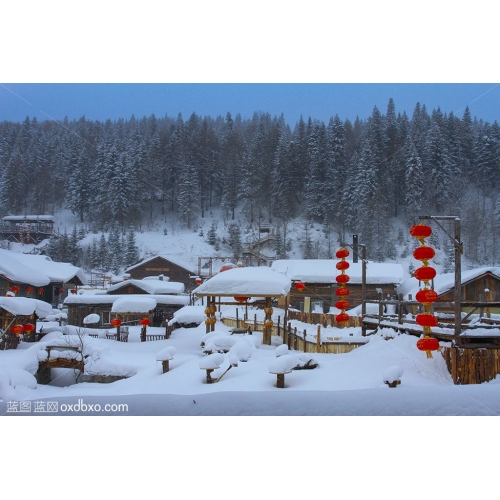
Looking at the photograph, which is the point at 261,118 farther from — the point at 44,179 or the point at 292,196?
the point at 44,179

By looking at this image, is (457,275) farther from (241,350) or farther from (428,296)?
(241,350)

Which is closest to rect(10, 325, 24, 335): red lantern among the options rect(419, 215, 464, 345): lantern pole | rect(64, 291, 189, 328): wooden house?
rect(64, 291, 189, 328): wooden house

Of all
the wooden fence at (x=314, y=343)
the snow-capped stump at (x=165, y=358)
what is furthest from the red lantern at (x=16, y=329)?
the wooden fence at (x=314, y=343)

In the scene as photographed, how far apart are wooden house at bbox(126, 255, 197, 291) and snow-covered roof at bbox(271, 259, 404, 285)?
1.67m

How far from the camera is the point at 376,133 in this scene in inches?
257

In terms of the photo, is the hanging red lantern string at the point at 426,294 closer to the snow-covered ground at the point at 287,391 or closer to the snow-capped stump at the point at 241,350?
the snow-covered ground at the point at 287,391

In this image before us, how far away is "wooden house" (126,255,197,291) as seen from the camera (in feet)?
24.6

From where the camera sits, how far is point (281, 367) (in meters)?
5.30

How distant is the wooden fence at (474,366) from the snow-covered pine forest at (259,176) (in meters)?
1.39

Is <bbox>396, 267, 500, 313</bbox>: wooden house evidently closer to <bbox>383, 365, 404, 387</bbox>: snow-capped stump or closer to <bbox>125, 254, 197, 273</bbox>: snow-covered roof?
<bbox>383, 365, 404, 387</bbox>: snow-capped stump

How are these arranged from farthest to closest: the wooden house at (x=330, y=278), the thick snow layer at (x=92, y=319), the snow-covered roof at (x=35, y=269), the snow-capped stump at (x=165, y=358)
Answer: the thick snow layer at (x=92, y=319) < the wooden house at (x=330, y=278) < the snow-covered roof at (x=35, y=269) < the snow-capped stump at (x=165, y=358)

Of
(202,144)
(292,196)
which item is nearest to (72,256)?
(202,144)

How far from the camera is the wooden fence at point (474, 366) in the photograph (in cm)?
545

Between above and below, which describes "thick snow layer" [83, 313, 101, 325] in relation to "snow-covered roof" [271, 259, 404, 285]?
below
